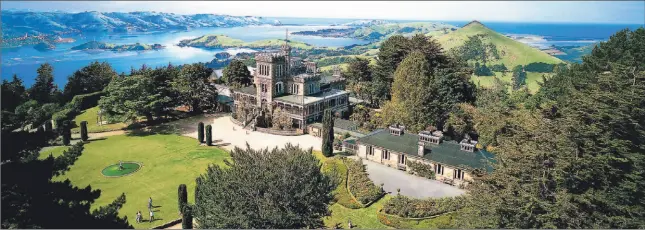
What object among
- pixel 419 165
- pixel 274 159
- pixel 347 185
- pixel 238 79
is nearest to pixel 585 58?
pixel 419 165

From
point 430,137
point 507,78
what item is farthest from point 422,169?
point 507,78

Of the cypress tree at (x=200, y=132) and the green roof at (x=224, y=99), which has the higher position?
the green roof at (x=224, y=99)

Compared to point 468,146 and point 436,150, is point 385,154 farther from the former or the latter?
point 468,146

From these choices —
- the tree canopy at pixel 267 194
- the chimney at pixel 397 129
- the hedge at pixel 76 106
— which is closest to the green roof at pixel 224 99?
the hedge at pixel 76 106

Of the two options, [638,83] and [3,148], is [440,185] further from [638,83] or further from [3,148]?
[3,148]

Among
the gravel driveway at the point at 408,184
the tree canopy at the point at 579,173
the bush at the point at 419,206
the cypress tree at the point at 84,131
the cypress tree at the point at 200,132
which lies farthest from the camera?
the cypress tree at the point at 84,131

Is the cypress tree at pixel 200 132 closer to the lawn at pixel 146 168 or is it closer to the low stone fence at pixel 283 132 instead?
the lawn at pixel 146 168
